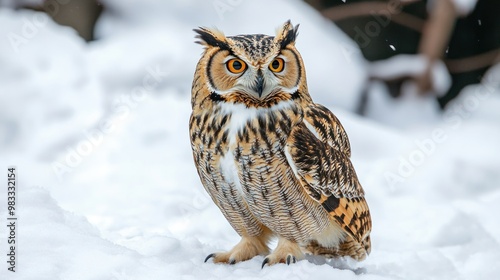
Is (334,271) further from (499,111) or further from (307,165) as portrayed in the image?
(499,111)

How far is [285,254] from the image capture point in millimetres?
2717

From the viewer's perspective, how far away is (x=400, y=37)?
7.58m

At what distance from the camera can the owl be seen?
2465 millimetres

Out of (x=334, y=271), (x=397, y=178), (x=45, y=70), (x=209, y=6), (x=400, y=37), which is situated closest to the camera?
(x=334, y=271)

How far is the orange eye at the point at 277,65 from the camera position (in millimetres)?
2446

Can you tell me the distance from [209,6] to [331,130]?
3.80 metres

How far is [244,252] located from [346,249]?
0.44 metres

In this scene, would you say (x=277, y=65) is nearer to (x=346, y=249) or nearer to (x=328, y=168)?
(x=328, y=168)

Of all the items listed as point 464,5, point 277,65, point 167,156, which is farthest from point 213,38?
point 464,5

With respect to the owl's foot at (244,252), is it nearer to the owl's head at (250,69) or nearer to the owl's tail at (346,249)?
the owl's tail at (346,249)

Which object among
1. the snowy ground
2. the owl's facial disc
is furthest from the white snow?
the owl's facial disc

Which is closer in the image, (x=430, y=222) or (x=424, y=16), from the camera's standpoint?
(x=430, y=222)

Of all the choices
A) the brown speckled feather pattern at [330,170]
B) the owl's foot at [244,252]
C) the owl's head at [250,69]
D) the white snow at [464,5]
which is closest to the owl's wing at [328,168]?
the brown speckled feather pattern at [330,170]

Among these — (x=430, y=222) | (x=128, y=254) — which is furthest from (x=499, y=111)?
(x=128, y=254)
